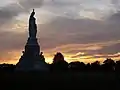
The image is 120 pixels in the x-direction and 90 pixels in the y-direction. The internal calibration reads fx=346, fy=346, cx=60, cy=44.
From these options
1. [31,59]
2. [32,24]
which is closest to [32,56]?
[31,59]

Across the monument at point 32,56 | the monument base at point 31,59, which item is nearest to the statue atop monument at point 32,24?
the monument at point 32,56

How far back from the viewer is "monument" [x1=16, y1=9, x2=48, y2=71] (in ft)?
148

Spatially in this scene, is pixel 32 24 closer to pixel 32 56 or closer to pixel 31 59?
pixel 32 56

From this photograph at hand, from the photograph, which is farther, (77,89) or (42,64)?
(42,64)

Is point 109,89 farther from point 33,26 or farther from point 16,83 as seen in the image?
point 33,26

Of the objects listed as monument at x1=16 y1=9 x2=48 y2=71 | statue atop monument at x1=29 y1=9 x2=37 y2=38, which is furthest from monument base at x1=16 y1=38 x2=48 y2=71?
statue atop monument at x1=29 y1=9 x2=37 y2=38

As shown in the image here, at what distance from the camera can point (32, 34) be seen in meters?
48.2

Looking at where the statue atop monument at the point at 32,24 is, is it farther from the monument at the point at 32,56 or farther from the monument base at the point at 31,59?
the monument base at the point at 31,59

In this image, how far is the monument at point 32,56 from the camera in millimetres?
44969

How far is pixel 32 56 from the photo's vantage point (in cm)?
4656

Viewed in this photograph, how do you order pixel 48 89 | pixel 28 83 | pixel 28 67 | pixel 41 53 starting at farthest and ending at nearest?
pixel 41 53
pixel 28 67
pixel 28 83
pixel 48 89

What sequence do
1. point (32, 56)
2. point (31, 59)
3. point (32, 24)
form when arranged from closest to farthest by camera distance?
1. point (31, 59)
2. point (32, 56)
3. point (32, 24)

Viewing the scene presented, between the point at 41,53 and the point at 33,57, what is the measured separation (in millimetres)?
1751

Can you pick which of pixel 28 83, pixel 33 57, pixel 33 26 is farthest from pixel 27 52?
pixel 28 83
